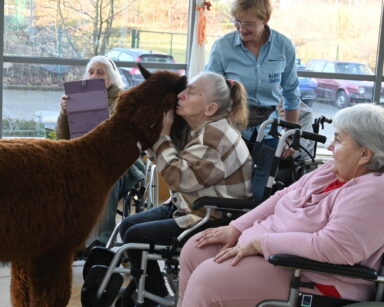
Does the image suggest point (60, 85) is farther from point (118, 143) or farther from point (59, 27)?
point (118, 143)

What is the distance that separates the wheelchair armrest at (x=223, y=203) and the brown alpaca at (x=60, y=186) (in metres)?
0.29

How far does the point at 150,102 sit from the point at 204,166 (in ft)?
1.03

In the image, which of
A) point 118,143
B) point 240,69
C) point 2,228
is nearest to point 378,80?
point 240,69

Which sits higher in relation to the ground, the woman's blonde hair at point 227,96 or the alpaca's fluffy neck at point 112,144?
the woman's blonde hair at point 227,96

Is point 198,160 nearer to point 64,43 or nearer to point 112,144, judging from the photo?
point 112,144

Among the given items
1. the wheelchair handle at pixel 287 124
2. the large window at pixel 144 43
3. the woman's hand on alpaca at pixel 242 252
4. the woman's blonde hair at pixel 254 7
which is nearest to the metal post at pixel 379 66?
the large window at pixel 144 43

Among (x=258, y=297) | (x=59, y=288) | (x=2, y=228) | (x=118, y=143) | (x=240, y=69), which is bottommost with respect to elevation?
(x=59, y=288)

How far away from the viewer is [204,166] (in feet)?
7.47

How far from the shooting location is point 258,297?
178 centimetres

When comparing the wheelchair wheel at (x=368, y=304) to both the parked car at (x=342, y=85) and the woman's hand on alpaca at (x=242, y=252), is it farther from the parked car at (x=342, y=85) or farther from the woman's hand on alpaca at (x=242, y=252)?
the parked car at (x=342, y=85)

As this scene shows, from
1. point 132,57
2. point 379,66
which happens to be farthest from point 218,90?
point 379,66

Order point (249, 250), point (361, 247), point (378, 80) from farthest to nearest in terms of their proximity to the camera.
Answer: point (378, 80) < point (249, 250) < point (361, 247)

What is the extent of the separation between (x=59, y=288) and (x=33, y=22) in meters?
2.97

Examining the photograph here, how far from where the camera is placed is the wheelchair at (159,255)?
2225mm
